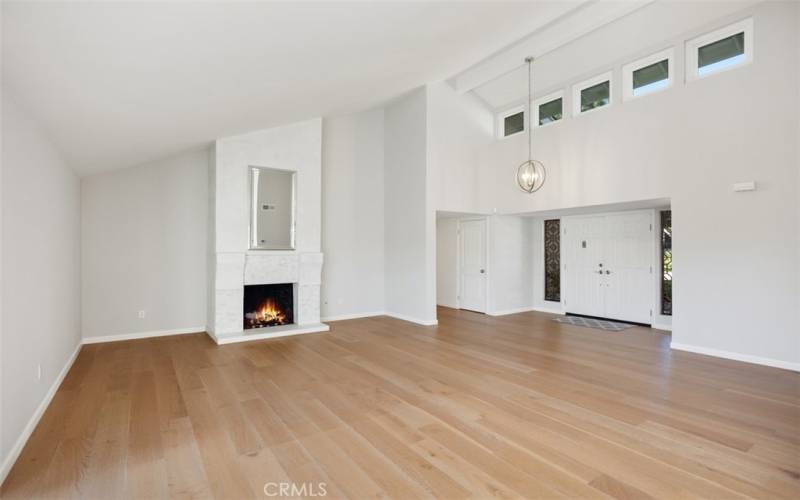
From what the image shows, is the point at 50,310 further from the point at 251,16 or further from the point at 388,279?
the point at 388,279

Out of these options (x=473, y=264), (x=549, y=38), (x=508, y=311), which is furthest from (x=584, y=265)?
(x=549, y=38)

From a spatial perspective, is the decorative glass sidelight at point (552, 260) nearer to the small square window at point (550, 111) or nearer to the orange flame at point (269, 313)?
the small square window at point (550, 111)

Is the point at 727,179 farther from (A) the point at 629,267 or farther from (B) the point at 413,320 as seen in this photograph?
(B) the point at 413,320

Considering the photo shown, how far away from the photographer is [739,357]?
477 centimetres

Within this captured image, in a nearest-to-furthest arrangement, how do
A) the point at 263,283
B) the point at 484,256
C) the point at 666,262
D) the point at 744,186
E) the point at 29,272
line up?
the point at 29,272, the point at 744,186, the point at 263,283, the point at 666,262, the point at 484,256

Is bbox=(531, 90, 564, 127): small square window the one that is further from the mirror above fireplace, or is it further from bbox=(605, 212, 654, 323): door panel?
the mirror above fireplace

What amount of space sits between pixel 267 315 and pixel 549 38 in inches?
241

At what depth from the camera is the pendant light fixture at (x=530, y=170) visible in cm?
668

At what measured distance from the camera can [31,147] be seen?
117 inches

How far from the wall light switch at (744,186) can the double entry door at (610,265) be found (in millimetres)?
Result: 2101

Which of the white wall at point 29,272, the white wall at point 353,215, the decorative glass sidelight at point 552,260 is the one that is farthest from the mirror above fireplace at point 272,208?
the decorative glass sidelight at point 552,260

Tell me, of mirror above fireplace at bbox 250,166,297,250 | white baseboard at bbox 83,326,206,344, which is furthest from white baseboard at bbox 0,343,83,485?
mirror above fireplace at bbox 250,166,297,250

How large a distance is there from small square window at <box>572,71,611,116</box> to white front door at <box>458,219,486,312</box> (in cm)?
276

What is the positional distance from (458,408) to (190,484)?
2.00 meters
